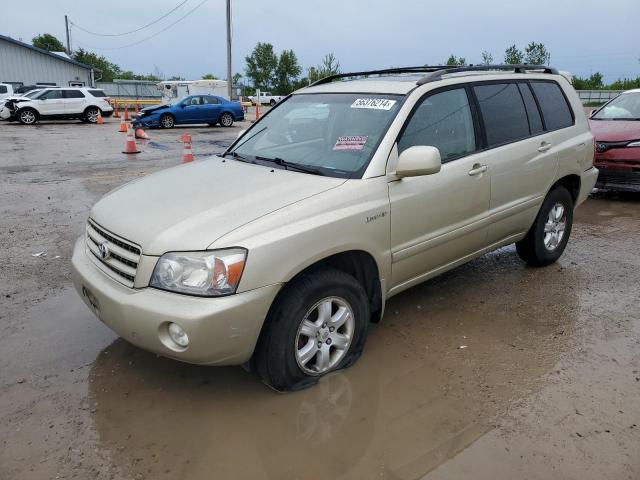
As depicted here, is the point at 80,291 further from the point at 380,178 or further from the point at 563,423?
the point at 563,423

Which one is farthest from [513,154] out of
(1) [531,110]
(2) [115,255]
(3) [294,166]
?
(2) [115,255]

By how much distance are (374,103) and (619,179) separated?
5.93 metres

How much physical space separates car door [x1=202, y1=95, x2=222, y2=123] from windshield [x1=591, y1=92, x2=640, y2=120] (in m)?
16.6

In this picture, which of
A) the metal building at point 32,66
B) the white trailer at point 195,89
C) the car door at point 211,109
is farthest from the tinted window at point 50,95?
the metal building at point 32,66

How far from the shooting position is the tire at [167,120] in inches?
856

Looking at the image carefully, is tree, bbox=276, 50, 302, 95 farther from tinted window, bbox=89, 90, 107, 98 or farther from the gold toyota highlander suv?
the gold toyota highlander suv

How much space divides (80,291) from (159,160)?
10.0 meters

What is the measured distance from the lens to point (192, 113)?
22328mm

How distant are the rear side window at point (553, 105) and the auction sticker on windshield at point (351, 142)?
217 cm

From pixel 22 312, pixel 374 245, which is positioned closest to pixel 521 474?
pixel 374 245

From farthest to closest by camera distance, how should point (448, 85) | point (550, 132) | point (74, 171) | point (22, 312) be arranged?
point (74, 171) → point (550, 132) → point (22, 312) → point (448, 85)

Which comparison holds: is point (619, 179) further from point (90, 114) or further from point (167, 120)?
point (90, 114)

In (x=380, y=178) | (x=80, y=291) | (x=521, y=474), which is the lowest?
(x=521, y=474)

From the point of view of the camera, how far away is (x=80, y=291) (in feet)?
11.0
